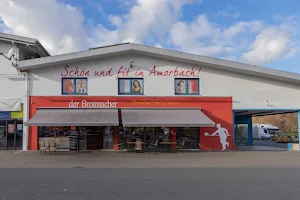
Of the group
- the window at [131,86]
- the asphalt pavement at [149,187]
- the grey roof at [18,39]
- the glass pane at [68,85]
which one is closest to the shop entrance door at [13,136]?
the glass pane at [68,85]

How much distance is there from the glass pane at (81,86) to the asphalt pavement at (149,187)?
10849mm

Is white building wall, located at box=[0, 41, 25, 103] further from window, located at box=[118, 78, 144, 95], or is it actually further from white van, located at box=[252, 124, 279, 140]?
white van, located at box=[252, 124, 279, 140]

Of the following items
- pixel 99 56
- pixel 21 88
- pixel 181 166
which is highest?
pixel 99 56

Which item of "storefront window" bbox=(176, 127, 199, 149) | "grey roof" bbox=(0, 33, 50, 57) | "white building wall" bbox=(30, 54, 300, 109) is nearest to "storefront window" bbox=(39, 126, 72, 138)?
"white building wall" bbox=(30, 54, 300, 109)

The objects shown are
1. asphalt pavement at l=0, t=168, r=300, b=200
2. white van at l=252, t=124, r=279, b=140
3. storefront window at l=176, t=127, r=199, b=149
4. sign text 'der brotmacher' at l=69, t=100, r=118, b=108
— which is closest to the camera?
asphalt pavement at l=0, t=168, r=300, b=200

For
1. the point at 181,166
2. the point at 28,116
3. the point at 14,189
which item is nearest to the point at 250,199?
the point at 14,189

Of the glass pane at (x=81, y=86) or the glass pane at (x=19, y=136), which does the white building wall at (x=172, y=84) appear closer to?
the glass pane at (x=81, y=86)

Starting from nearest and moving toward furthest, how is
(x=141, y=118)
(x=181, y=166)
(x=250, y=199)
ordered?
1. (x=250, y=199)
2. (x=181, y=166)
3. (x=141, y=118)

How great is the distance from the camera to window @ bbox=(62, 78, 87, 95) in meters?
20.9

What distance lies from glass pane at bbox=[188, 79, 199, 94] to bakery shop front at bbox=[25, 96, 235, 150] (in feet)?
1.73

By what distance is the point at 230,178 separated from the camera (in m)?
10.0

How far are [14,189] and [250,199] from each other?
5416mm

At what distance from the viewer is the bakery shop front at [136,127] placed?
20.4 metres

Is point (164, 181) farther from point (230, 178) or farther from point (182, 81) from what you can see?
point (182, 81)
